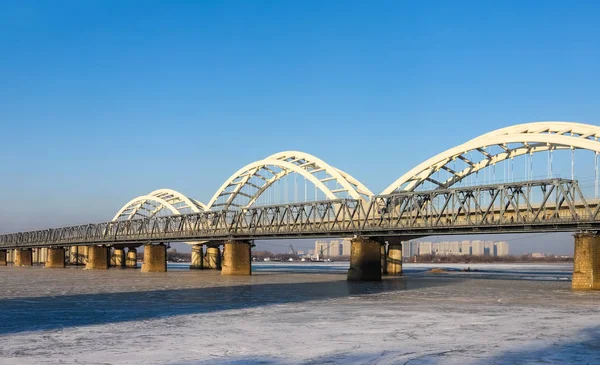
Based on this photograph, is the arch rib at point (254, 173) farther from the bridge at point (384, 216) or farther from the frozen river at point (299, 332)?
the frozen river at point (299, 332)

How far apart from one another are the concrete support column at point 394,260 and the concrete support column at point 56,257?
69.0 meters

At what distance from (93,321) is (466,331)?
13069 millimetres

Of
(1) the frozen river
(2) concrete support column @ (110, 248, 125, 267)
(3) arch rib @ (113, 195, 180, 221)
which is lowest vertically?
(2) concrete support column @ (110, 248, 125, 267)

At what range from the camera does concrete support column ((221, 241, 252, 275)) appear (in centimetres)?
7744

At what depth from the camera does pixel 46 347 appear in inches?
724

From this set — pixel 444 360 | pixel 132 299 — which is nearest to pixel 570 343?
pixel 444 360

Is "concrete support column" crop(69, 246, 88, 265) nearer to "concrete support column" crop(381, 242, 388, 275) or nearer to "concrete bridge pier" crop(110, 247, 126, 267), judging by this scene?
"concrete bridge pier" crop(110, 247, 126, 267)

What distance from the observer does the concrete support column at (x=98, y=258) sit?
113 metres

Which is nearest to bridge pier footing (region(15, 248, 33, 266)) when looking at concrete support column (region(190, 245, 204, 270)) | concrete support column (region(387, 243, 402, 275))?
concrete support column (region(190, 245, 204, 270))

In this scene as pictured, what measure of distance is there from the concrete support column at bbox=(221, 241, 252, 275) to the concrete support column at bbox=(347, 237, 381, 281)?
17.3m

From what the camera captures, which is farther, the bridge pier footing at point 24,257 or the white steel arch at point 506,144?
the bridge pier footing at point 24,257

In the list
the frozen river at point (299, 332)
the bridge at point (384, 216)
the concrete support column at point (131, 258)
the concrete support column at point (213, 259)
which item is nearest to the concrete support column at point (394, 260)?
the bridge at point (384, 216)

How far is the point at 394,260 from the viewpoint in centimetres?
8569

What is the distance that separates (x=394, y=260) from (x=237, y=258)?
20062 mm
